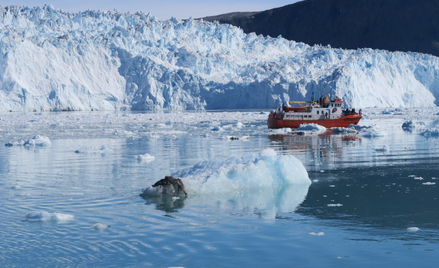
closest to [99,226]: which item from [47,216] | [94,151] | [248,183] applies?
[47,216]

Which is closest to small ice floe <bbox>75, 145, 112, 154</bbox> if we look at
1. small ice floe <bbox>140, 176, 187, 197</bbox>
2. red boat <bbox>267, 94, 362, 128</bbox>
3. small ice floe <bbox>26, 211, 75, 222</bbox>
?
small ice floe <bbox>140, 176, 187, 197</bbox>

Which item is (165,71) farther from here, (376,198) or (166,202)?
(376,198)

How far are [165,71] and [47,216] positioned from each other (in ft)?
186

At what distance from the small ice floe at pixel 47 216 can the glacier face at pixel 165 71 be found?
50037mm

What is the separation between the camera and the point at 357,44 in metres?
151

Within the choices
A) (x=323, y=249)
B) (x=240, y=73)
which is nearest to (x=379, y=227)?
(x=323, y=249)

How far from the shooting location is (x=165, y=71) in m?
62.3

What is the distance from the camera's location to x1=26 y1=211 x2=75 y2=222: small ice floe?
6406 mm

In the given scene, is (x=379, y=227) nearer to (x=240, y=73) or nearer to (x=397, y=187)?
(x=397, y=187)

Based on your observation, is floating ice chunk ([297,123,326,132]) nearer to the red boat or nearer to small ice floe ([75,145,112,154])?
the red boat

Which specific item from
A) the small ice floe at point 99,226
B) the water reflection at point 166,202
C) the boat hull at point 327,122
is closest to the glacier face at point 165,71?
the boat hull at point 327,122

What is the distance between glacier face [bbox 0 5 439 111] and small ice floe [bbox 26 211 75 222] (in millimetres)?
50037

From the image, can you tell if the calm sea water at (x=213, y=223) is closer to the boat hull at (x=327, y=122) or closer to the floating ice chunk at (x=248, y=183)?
the floating ice chunk at (x=248, y=183)

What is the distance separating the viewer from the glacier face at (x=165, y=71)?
181 feet
